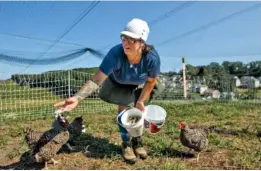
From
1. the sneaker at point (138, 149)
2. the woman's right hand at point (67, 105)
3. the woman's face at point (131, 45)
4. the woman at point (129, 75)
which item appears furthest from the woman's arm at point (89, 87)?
the sneaker at point (138, 149)

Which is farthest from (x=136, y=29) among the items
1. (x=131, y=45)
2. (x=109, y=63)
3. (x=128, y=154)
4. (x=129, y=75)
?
(x=128, y=154)

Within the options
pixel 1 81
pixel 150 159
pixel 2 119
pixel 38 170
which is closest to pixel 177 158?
pixel 150 159

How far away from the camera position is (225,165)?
9.41 ft

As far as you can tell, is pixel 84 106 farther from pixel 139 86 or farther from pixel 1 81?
pixel 139 86

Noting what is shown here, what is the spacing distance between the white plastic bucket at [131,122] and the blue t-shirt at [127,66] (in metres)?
0.36

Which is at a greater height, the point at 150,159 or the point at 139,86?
the point at 139,86

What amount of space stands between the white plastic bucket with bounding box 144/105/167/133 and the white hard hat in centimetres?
62

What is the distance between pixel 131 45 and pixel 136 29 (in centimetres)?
14

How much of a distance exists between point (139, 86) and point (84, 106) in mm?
5066

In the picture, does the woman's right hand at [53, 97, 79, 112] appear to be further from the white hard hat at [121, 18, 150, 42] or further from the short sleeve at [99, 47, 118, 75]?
the white hard hat at [121, 18, 150, 42]

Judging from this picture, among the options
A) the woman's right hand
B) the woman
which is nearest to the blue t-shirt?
the woman

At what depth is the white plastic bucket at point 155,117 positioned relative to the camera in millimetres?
2891

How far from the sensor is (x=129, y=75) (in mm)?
3070

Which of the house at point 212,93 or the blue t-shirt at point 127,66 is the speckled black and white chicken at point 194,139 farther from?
the house at point 212,93
